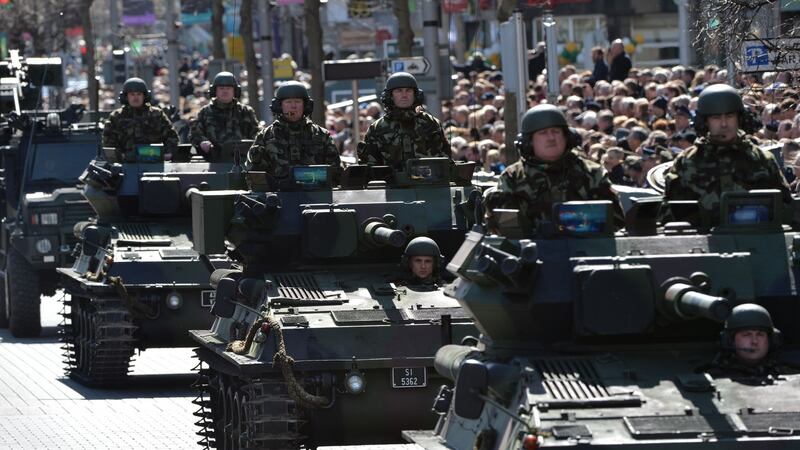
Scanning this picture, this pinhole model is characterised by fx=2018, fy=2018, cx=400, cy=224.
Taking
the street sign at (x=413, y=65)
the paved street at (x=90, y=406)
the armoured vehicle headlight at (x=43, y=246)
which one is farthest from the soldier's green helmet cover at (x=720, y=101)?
the street sign at (x=413, y=65)

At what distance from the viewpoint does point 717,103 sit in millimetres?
11203

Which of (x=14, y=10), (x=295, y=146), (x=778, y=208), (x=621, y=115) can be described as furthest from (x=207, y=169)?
(x=14, y=10)

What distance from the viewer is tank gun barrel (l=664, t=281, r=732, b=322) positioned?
9.42m

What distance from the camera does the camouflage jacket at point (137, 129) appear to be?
2383 centimetres

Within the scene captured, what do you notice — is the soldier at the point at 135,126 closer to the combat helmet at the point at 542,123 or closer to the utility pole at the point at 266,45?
the utility pole at the point at 266,45

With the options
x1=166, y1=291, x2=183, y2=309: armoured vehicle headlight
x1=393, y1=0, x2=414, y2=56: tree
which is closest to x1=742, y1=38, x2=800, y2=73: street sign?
x1=166, y1=291, x2=183, y2=309: armoured vehicle headlight

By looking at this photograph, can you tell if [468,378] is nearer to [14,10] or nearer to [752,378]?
[752,378]

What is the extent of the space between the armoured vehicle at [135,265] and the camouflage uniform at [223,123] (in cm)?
115

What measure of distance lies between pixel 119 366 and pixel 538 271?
9.46 meters

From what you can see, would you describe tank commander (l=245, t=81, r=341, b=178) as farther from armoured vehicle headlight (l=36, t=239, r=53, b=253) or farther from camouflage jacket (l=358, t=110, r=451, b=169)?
armoured vehicle headlight (l=36, t=239, r=53, b=253)

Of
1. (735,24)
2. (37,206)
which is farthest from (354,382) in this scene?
(37,206)

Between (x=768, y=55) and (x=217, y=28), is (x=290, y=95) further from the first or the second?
(x=217, y=28)

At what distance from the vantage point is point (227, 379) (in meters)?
14.5

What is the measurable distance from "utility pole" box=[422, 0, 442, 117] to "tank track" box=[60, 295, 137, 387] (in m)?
8.04
